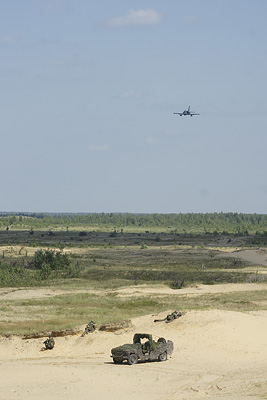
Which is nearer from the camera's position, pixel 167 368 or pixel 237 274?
pixel 167 368

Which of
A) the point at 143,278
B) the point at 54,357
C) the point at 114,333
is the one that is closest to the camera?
the point at 54,357

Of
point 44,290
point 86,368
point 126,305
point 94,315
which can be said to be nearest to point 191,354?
point 86,368

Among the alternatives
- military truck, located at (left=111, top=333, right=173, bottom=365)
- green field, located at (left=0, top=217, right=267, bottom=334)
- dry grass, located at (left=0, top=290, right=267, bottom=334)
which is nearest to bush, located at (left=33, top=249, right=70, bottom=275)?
green field, located at (left=0, top=217, right=267, bottom=334)

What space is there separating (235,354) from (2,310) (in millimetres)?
20693

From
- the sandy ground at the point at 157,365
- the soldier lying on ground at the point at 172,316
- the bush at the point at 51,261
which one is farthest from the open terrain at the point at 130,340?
the bush at the point at 51,261

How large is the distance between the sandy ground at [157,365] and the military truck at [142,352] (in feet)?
1.29

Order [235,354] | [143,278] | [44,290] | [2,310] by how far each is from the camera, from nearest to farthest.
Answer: [235,354] < [2,310] < [44,290] < [143,278]

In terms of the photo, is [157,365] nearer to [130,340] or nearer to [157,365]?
[157,365]

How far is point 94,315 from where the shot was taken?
1758 inches

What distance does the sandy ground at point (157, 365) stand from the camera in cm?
2580

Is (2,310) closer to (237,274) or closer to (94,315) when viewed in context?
(94,315)

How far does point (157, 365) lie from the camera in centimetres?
3019

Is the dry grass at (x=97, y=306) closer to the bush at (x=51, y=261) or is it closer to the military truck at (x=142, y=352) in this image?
the military truck at (x=142, y=352)

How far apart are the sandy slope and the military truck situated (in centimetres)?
39
